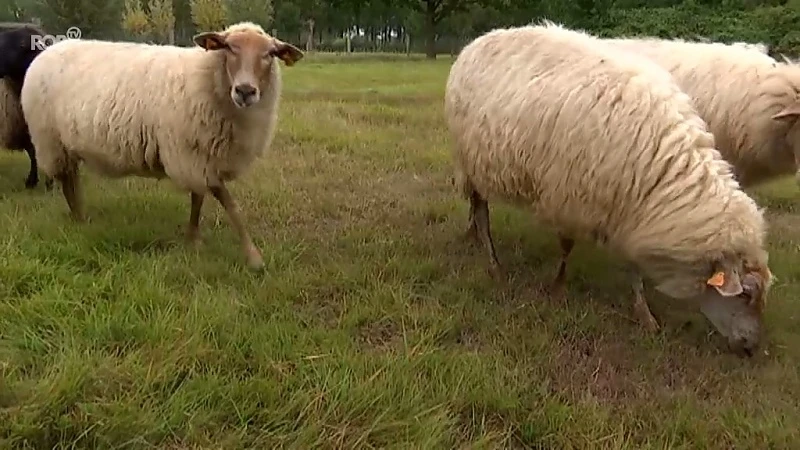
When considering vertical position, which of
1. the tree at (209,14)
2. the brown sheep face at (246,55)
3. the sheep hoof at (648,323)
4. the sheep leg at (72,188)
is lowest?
the sheep hoof at (648,323)

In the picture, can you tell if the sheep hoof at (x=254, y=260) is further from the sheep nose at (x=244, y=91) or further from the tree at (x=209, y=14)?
the tree at (x=209, y=14)

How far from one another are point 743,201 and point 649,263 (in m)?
0.56

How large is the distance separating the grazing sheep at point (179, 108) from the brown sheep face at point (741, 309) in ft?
8.67

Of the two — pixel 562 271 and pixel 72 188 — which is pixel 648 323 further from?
pixel 72 188

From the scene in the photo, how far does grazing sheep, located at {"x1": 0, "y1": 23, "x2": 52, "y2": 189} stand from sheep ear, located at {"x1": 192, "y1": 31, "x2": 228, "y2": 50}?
2815mm

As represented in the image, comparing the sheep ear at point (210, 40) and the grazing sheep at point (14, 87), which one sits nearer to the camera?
the sheep ear at point (210, 40)

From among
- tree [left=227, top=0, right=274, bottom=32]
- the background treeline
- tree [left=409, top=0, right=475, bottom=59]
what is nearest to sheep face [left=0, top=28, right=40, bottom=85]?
the background treeline

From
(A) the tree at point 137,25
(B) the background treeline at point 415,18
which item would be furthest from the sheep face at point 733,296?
(A) the tree at point 137,25

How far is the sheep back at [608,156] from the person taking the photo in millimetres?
4012

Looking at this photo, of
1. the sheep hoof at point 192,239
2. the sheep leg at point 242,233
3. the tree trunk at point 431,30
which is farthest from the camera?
the tree trunk at point 431,30

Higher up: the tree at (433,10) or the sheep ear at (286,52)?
the tree at (433,10)

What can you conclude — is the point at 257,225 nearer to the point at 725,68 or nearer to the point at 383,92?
the point at 725,68

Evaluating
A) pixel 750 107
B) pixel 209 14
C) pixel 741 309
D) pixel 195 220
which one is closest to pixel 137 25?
pixel 209 14

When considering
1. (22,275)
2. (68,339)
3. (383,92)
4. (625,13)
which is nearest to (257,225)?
(22,275)
